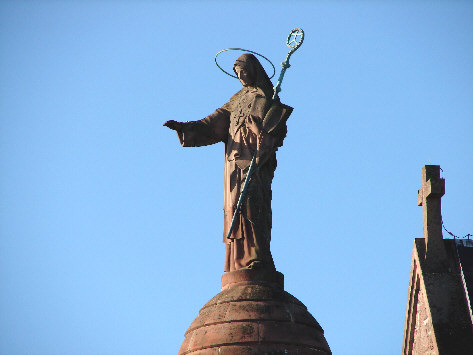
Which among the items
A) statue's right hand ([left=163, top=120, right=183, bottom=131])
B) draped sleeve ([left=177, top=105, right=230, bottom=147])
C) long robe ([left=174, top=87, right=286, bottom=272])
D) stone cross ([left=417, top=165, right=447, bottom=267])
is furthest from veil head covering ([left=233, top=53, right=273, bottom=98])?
stone cross ([left=417, top=165, right=447, bottom=267])

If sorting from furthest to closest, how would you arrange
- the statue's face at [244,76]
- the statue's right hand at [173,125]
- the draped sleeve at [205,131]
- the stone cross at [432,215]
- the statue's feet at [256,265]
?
1. the stone cross at [432,215]
2. the statue's face at [244,76]
3. the draped sleeve at [205,131]
4. the statue's right hand at [173,125]
5. the statue's feet at [256,265]

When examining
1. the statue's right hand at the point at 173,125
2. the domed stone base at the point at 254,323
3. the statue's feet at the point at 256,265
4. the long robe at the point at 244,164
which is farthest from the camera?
the statue's right hand at the point at 173,125

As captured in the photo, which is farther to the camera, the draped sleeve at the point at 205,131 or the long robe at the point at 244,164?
the draped sleeve at the point at 205,131

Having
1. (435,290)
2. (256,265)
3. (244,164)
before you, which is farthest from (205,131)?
(435,290)

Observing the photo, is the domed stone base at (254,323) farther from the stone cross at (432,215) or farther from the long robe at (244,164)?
the stone cross at (432,215)

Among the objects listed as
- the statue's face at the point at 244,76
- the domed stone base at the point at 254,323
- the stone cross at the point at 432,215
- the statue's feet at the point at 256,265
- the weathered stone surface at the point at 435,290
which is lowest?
the domed stone base at the point at 254,323

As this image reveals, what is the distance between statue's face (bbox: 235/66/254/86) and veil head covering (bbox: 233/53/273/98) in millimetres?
39

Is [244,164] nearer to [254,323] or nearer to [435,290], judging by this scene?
[254,323]

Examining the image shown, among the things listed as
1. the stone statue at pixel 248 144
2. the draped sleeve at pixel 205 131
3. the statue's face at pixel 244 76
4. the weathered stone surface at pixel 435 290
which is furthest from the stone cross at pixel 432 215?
the draped sleeve at pixel 205 131

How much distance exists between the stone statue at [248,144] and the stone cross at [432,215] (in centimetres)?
358

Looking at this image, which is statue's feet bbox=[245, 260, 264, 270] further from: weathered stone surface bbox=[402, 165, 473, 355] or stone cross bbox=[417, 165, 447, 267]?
stone cross bbox=[417, 165, 447, 267]

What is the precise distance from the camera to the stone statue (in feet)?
48.0

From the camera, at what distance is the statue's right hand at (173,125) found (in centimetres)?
1555

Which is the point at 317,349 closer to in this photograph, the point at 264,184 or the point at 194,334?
the point at 194,334
